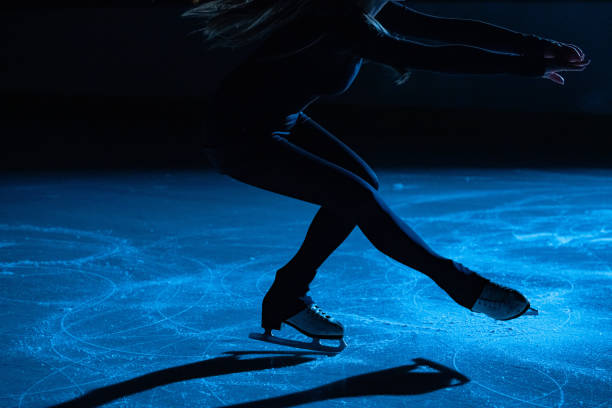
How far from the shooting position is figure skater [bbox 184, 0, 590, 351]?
2.02 meters

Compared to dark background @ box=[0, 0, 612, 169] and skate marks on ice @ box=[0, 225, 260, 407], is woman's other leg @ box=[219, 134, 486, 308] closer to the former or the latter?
skate marks on ice @ box=[0, 225, 260, 407]

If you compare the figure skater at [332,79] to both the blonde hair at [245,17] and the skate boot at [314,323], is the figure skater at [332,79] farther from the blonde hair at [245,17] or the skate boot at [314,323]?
the skate boot at [314,323]

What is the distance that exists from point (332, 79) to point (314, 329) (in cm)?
86

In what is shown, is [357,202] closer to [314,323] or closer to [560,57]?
[314,323]

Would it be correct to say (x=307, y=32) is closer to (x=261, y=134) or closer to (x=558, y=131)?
(x=261, y=134)

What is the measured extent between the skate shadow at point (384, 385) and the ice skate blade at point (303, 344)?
0.24 metres

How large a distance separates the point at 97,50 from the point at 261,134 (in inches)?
360

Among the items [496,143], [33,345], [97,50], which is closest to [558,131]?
[496,143]

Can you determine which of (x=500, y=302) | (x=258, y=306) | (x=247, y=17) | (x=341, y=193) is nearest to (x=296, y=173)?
(x=341, y=193)

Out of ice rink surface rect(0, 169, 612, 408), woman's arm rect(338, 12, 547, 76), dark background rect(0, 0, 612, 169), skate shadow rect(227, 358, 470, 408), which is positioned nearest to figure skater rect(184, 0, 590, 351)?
woman's arm rect(338, 12, 547, 76)

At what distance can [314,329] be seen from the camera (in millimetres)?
2578

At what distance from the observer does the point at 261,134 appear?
2.29 metres

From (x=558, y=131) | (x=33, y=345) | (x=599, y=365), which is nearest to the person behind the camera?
(x=599, y=365)

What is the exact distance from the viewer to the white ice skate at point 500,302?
2225 millimetres
